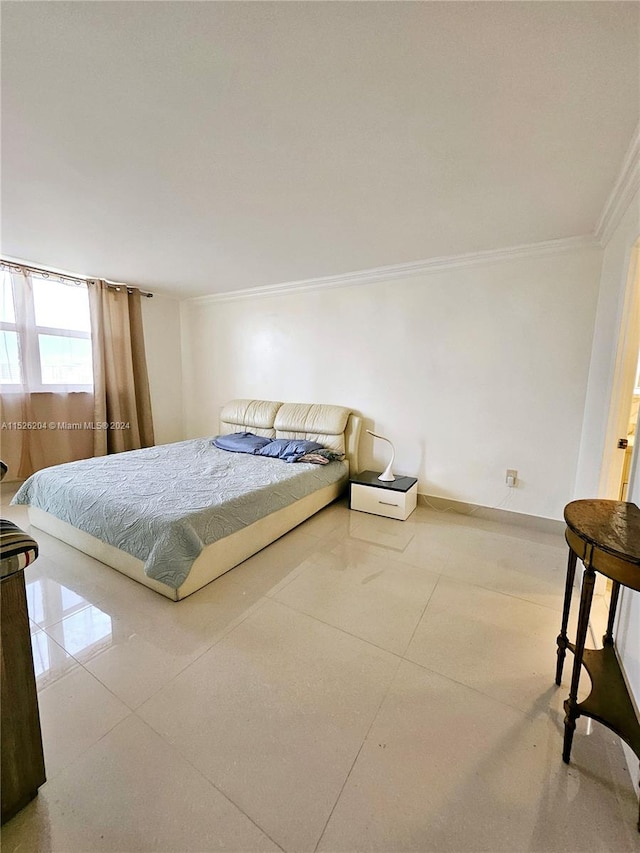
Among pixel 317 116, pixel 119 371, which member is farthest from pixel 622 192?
pixel 119 371

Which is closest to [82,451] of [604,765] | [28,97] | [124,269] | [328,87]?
[124,269]

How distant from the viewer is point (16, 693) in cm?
96

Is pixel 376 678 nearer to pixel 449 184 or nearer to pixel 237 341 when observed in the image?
pixel 449 184

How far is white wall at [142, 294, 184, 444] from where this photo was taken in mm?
4559

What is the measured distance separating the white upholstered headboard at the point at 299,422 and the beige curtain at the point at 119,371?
3.54 feet

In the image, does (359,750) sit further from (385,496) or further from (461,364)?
(461,364)

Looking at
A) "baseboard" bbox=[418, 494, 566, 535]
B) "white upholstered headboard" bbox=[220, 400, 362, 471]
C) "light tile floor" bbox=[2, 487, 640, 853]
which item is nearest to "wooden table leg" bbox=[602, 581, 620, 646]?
"light tile floor" bbox=[2, 487, 640, 853]

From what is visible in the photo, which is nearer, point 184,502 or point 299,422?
point 184,502

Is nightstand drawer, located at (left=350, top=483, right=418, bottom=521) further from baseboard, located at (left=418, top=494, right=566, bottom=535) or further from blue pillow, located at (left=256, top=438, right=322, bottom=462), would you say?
blue pillow, located at (left=256, top=438, right=322, bottom=462)

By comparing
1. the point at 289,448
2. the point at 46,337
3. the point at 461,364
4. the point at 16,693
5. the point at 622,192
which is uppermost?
the point at 622,192

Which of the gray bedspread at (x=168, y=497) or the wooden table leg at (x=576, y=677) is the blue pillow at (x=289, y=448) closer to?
the gray bedspread at (x=168, y=497)

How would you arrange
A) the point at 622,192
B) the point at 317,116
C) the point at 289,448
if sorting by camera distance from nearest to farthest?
the point at 317,116 → the point at 622,192 → the point at 289,448

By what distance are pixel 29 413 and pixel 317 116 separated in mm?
3806

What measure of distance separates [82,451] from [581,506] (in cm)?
462
